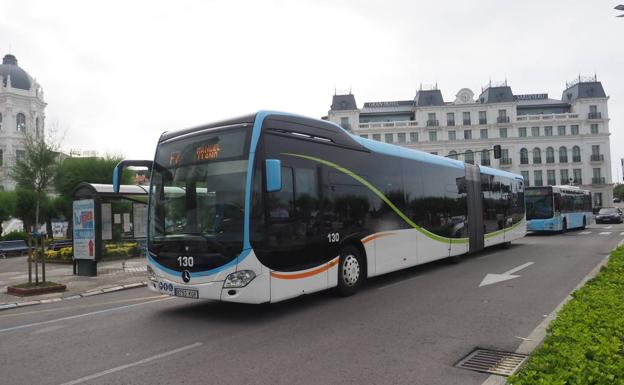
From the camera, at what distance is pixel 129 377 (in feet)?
15.9

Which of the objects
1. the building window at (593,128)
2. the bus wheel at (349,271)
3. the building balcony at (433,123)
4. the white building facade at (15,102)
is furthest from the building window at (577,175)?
the white building facade at (15,102)

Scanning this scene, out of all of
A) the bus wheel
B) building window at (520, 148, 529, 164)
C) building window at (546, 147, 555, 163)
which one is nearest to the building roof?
building window at (520, 148, 529, 164)

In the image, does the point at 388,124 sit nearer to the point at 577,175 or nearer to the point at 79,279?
the point at 577,175

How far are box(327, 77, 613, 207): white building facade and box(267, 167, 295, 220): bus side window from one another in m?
70.7

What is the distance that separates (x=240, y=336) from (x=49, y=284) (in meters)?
7.95

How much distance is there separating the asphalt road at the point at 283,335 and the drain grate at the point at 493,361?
0.13 meters

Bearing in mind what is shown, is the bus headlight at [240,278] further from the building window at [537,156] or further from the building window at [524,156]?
the building window at [537,156]

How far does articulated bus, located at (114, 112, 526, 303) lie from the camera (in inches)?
274

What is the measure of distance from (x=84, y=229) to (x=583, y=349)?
45.6ft

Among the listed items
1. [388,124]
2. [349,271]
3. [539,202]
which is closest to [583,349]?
[349,271]

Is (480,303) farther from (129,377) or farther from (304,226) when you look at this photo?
(129,377)

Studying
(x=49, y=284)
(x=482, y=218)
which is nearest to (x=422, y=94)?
(x=482, y=218)

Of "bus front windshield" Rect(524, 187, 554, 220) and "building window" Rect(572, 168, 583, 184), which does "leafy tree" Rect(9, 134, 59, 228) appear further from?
"building window" Rect(572, 168, 583, 184)

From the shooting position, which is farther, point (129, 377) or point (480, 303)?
point (480, 303)
